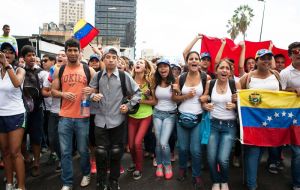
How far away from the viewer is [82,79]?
4.42 m

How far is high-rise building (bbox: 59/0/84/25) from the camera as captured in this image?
176500 millimetres

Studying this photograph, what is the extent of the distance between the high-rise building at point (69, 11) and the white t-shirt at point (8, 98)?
183 meters

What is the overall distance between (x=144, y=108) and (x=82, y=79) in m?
1.36

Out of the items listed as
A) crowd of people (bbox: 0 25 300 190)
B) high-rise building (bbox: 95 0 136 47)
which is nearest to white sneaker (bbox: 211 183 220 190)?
crowd of people (bbox: 0 25 300 190)

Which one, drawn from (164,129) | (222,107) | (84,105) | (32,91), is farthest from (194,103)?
(32,91)

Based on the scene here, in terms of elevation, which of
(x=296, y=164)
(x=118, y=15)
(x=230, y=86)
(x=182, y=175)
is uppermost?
(x=118, y=15)

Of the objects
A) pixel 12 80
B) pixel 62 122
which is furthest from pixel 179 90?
pixel 12 80

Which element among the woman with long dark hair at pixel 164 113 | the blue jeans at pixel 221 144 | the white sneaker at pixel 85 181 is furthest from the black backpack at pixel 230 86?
the white sneaker at pixel 85 181

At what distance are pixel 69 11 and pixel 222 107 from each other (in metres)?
188

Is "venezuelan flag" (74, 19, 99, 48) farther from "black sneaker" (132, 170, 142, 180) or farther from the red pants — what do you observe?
"black sneaker" (132, 170, 142, 180)

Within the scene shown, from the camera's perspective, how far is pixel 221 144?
437 centimetres

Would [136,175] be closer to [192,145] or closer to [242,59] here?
[192,145]

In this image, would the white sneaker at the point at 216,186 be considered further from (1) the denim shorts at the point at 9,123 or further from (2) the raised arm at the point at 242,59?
(1) the denim shorts at the point at 9,123

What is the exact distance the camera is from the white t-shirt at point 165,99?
16.6 feet
